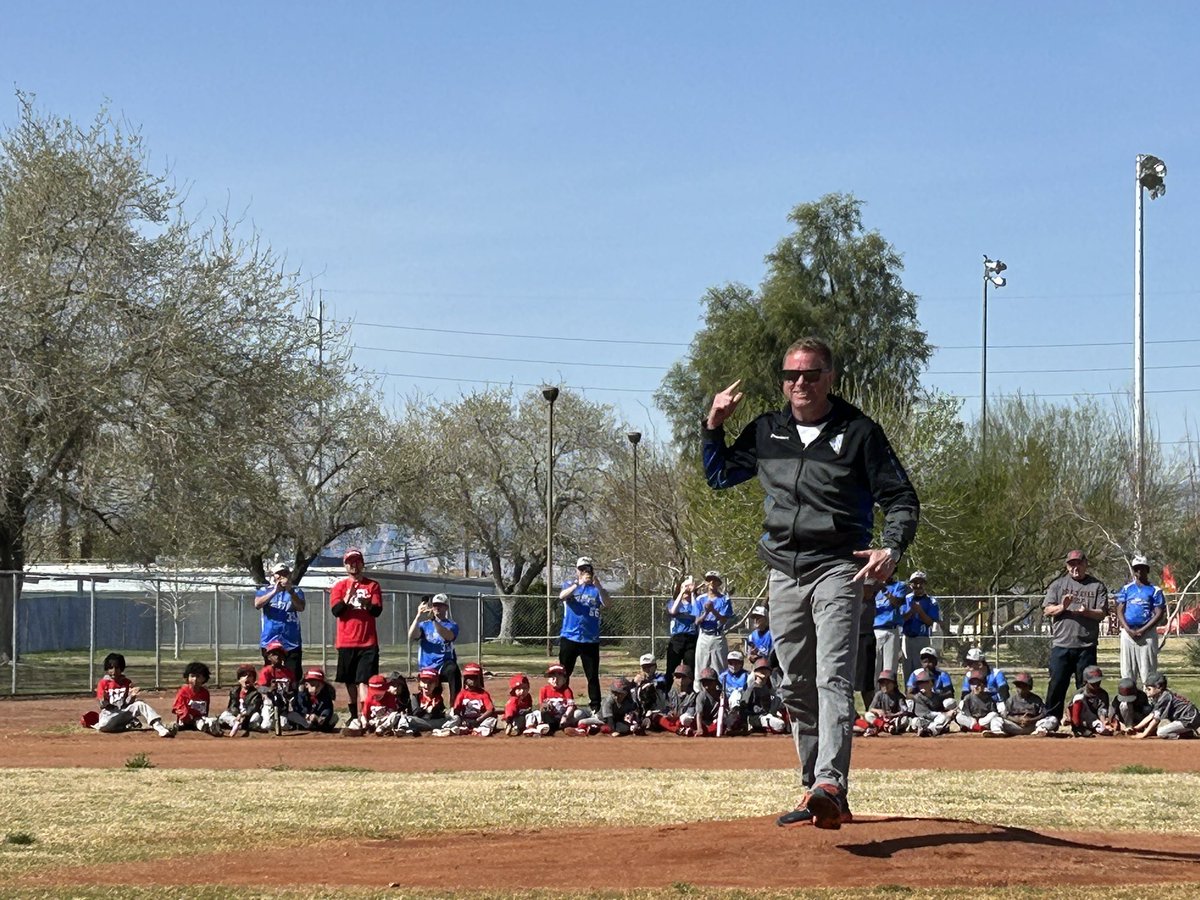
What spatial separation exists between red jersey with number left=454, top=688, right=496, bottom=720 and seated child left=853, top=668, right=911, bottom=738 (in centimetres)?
422

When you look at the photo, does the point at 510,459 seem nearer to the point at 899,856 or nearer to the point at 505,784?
the point at 505,784

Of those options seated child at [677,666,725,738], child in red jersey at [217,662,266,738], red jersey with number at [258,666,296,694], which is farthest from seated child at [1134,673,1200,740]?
child in red jersey at [217,662,266,738]

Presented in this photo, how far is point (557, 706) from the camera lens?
61.1 feet

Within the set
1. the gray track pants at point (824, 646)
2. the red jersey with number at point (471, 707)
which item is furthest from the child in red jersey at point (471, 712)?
the gray track pants at point (824, 646)

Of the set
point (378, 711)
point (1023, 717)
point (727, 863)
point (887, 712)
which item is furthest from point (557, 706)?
point (727, 863)

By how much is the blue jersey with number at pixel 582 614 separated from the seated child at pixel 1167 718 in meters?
6.34

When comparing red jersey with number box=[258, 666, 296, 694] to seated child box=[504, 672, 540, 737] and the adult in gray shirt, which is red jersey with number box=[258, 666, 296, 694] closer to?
seated child box=[504, 672, 540, 737]

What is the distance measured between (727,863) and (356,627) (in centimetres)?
1204

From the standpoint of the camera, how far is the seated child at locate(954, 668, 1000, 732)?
1873 cm

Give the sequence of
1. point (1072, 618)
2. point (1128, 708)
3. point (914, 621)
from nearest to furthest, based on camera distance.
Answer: point (1128, 708)
point (1072, 618)
point (914, 621)

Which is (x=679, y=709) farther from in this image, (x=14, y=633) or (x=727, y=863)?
(x=727, y=863)

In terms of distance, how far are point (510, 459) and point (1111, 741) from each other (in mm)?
55197

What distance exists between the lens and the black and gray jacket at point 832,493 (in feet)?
23.1

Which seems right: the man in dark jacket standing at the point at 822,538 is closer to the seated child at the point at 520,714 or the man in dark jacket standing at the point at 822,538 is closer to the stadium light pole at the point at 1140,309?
the seated child at the point at 520,714
